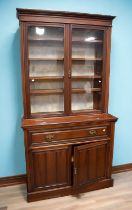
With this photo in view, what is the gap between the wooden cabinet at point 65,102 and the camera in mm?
1999

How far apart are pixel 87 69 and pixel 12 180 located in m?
1.72

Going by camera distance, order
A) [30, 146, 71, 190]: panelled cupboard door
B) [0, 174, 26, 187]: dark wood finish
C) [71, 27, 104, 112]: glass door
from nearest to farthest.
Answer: [30, 146, 71, 190]: panelled cupboard door
[71, 27, 104, 112]: glass door
[0, 174, 26, 187]: dark wood finish

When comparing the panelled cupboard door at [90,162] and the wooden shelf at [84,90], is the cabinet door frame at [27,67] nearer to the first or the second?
the wooden shelf at [84,90]

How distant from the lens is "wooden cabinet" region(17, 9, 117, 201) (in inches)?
78.7

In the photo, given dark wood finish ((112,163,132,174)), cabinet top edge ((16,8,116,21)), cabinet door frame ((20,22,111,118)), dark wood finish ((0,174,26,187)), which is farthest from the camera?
dark wood finish ((112,163,132,174))

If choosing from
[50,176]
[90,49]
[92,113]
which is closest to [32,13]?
[90,49]

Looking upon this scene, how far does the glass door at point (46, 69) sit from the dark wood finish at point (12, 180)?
0.93 meters

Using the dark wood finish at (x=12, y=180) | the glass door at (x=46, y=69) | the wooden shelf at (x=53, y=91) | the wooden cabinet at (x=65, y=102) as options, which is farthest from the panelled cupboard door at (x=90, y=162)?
the dark wood finish at (x=12, y=180)

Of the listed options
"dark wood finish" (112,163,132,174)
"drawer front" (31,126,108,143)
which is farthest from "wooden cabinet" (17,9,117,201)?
"dark wood finish" (112,163,132,174)

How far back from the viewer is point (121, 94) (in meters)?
2.64

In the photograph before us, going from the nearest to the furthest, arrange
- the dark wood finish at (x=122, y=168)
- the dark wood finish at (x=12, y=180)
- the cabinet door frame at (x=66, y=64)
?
the cabinet door frame at (x=66, y=64) < the dark wood finish at (x=12, y=180) < the dark wood finish at (x=122, y=168)

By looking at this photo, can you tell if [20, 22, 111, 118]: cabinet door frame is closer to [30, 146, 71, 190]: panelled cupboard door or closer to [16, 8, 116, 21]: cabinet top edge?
[16, 8, 116, 21]: cabinet top edge

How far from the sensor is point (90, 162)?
220 cm

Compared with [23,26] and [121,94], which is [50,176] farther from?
[23,26]
